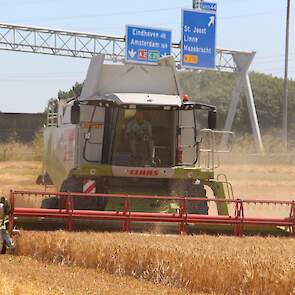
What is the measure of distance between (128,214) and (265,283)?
369 cm

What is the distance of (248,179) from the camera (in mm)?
26391

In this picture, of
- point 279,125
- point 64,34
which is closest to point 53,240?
point 64,34

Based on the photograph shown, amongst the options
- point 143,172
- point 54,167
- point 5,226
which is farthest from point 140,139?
point 5,226

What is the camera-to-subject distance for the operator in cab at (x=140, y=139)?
11711 millimetres

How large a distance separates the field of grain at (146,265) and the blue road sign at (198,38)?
21.1 meters

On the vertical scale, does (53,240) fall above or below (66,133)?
below

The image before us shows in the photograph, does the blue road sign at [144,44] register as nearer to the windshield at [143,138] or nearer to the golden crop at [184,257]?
the windshield at [143,138]

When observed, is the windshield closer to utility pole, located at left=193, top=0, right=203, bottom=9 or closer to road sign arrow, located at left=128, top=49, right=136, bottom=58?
road sign arrow, located at left=128, top=49, right=136, bottom=58

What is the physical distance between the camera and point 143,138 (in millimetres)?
11750

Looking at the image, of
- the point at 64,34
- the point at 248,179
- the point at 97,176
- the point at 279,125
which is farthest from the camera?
the point at 279,125

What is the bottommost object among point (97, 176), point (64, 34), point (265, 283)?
point (265, 283)

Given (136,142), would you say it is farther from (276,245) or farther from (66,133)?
(276,245)

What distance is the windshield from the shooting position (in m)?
11.7

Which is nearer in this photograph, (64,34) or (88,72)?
(88,72)
